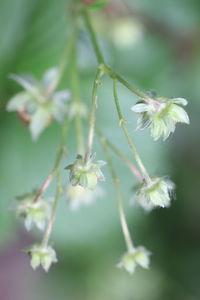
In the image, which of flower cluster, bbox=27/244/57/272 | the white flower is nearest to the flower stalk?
flower cluster, bbox=27/244/57/272

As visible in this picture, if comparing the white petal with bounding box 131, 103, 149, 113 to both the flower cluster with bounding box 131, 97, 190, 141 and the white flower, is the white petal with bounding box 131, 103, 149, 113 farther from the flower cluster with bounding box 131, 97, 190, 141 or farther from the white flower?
the white flower

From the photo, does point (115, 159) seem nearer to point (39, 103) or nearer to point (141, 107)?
point (39, 103)

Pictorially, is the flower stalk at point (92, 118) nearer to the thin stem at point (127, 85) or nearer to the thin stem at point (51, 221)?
the thin stem at point (127, 85)

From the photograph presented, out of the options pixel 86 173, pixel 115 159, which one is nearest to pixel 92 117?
pixel 86 173

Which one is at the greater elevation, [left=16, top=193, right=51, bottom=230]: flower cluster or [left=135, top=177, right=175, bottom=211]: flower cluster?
[left=16, top=193, right=51, bottom=230]: flower cluster

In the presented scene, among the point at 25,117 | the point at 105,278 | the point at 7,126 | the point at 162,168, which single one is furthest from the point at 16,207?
the point at 105,278

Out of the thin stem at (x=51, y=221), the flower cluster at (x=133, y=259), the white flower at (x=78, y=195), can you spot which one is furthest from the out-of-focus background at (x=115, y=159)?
the thin stem at (x=51, y=221)

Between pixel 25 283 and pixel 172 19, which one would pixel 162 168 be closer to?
pixel 172 19

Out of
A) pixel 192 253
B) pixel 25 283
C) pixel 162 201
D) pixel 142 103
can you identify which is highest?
pixel 25 283
